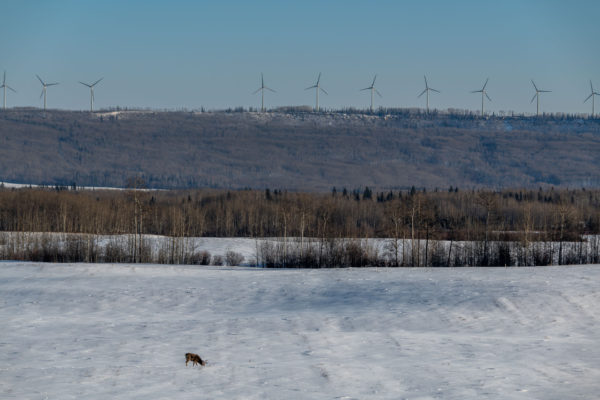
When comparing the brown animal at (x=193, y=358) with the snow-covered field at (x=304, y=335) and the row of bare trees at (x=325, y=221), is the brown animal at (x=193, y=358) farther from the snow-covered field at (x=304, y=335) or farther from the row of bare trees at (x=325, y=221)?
the row of bare trees at (x=325, y=221)

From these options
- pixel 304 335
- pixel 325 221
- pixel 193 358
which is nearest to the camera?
pixel 193 358

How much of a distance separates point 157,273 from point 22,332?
75.6 feet

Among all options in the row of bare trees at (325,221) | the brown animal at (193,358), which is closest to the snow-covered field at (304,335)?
the brown animal at (193,358)

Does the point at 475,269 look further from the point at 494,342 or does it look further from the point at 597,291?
the point at 494,342

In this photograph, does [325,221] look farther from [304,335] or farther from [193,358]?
[193,358]

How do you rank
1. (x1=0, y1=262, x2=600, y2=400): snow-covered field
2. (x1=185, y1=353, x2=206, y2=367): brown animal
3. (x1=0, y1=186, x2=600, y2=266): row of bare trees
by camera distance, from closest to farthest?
(x1=0, y1=262, x2=600, y2=400): snow-covered field → (x1=185, y1=353, x2=206, y2=367): brown animal → (x1=0, y1=186, x2=600, y2=266): row of bare trees

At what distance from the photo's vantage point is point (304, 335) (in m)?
33.8

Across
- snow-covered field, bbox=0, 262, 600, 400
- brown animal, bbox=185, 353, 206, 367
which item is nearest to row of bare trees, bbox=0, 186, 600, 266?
snow-covered field, bbox=0, 262, 600, 400

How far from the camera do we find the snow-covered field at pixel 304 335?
25.5 meters

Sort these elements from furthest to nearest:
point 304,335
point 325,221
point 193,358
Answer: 1. point 325,221
2. point 304,335
3. point 193,358

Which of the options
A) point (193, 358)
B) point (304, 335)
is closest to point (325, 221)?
point (304, 335)

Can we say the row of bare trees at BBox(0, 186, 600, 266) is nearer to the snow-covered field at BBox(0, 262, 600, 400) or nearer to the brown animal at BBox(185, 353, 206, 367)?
the snow-covered field at BBox(0, 262, 600, 400)

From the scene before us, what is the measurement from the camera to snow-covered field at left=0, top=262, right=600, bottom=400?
25531mm

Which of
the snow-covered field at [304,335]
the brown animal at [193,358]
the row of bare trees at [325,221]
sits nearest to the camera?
the snow-covered field at [304,335]
